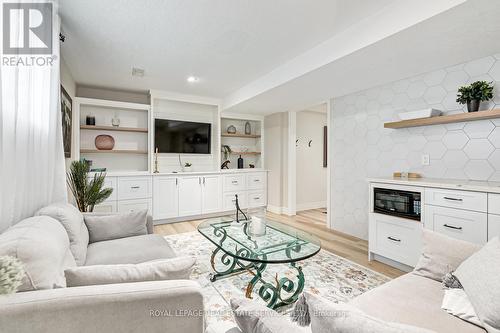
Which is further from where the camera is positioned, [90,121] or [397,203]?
[90,121]

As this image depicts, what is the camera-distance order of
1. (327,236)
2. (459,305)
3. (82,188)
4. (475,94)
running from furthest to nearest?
(327,236), (82,188), (475,94), (459,305)

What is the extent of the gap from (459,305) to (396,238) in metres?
1.49

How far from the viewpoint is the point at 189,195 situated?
15.0 ft

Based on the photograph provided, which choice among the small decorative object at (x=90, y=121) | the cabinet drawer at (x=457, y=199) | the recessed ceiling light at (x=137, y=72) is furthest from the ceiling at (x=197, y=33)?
the cabinet drawer at (x=457, y=199)

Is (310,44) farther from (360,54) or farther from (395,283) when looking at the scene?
(395,283)

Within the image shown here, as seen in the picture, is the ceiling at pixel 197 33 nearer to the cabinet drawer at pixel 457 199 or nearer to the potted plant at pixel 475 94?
the potted plant at pixel 475 94

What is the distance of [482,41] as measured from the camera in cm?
203

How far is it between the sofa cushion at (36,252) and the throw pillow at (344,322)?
1038 millimetres

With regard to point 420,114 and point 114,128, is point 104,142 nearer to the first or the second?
point 114,128

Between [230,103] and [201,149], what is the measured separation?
1101 millimetres

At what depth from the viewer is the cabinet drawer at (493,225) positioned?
184 centimetres

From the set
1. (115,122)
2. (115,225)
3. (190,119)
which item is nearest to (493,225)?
(115,225)

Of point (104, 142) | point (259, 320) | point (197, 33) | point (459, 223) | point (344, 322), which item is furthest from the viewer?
point (104, 142)

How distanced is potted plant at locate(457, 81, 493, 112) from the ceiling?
116 centimetres
